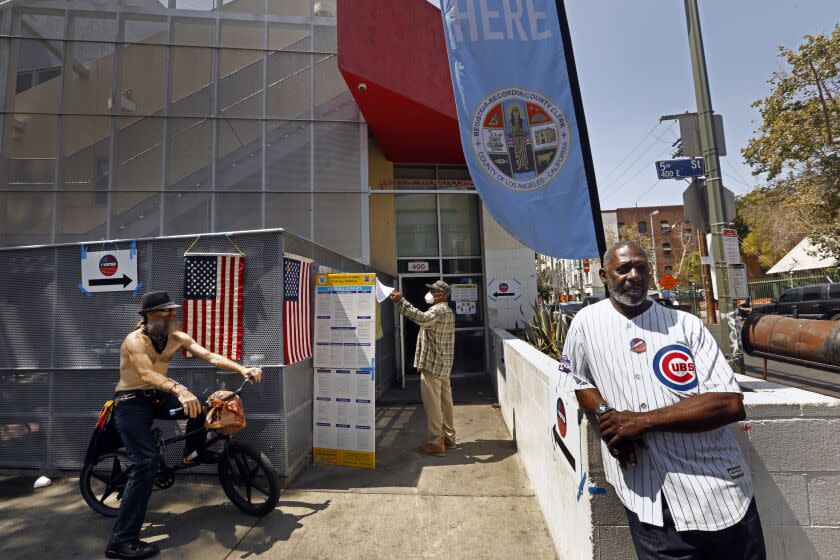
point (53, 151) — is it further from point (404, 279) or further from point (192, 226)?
point (404, 279)

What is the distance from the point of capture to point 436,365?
206 inches

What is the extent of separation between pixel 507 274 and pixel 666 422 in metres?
8.78

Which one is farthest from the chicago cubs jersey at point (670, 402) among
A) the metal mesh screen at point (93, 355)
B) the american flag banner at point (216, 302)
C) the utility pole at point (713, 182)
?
the american flag banner at point (216, 302)

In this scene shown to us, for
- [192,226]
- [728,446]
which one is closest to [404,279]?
[192,226]

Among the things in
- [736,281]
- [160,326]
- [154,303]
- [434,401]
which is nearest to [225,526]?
[160,326]

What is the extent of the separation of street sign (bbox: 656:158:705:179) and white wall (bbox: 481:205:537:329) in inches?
216

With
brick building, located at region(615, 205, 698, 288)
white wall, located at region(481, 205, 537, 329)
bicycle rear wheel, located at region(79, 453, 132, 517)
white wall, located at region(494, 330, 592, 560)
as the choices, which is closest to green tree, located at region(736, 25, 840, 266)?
white wall, located at region(481, 205, 537, 329)

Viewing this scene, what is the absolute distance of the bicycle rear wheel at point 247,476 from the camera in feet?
12.1

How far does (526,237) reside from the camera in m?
3.33

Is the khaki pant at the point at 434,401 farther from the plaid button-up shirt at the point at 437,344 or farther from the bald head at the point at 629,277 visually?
the bald head at the point at 629,277

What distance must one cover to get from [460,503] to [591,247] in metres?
2.63

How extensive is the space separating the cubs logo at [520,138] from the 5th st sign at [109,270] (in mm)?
4001

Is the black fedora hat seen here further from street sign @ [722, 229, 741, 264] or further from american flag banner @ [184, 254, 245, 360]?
street sign @ [722, 229, 741, 264]

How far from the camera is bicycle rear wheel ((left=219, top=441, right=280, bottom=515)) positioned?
370cm
